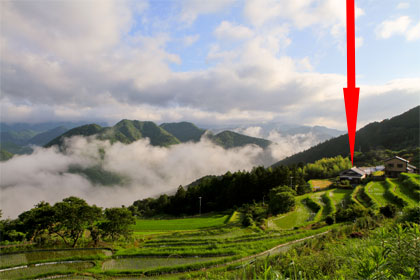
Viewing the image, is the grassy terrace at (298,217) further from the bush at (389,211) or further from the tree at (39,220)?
the tree at (39,220)

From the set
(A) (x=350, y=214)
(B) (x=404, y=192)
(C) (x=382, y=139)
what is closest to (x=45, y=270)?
(A) (x=350, y=214)

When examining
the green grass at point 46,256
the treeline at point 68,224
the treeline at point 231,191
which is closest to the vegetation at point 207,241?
the green grass at point 46,256

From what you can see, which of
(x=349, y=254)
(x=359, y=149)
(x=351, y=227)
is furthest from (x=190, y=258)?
(x=359, y=149)

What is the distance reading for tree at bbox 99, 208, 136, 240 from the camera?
27.0 metres

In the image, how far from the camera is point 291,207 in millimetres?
39688

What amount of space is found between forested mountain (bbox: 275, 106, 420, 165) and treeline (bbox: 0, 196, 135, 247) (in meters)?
127

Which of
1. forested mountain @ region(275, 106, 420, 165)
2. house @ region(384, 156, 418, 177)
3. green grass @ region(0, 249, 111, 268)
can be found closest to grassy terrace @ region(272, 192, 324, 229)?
house @ region(384, 156, 418, 177)

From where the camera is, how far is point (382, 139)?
129 meters

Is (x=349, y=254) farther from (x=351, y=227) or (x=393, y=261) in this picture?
(x=351, y=227)

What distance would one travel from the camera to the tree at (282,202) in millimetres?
38094

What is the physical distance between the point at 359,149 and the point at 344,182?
91445mm

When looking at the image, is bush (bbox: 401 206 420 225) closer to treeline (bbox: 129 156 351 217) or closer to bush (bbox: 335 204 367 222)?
bush (bbox: 335 204 367 222)

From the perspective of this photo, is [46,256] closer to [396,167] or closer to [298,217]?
[298,217]

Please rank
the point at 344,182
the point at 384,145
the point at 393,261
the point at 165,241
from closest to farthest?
the point at 393,261
the point at 165,241
the point at 344,182
the point at 384,145
